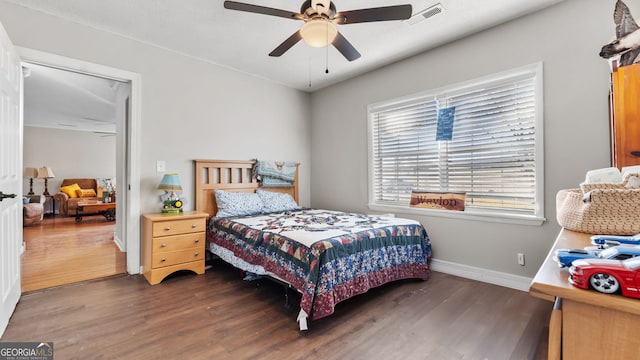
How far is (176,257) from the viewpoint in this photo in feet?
9.78

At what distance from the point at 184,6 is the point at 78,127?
7737 mm

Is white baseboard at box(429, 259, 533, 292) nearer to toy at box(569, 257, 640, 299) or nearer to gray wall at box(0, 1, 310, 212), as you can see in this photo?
toy at box(569, 257, 640, 299)

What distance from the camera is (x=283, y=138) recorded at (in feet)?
14.9

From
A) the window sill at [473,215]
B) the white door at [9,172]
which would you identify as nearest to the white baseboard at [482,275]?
the window sill at [473,215]

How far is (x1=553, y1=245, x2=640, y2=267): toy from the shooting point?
654 millimetres

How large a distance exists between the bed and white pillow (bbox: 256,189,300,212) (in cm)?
14

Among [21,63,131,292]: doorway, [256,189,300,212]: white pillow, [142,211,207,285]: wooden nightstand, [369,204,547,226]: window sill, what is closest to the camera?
[369,204,547,226]: window sill

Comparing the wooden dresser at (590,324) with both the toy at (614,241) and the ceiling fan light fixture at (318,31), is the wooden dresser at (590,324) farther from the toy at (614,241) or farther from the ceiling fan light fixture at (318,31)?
the ceiling fan light fixture at (318,31)

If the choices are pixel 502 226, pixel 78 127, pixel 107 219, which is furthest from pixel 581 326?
pixel 78 127

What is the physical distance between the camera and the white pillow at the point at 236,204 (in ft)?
11.4

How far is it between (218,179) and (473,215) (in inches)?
122

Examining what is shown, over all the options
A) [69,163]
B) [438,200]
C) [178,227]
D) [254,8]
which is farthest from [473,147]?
[69,163]

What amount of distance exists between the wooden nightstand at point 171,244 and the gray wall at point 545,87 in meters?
2.56

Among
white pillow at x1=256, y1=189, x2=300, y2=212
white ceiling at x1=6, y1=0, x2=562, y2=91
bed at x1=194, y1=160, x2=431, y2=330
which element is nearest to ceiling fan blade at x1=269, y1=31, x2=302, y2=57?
white ceiling at x1=6, y1=0, x2=562, y2=91
